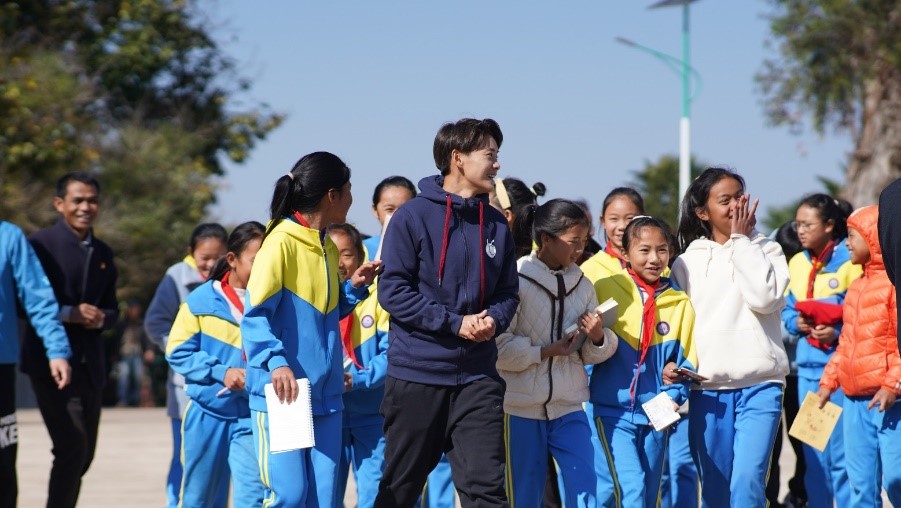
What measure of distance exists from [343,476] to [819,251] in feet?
12.3

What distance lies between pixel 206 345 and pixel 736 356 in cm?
285

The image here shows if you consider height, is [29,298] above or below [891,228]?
below

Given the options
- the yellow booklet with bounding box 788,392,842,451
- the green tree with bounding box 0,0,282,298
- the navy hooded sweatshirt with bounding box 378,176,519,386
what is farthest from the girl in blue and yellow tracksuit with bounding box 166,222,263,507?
the green tree with bounding box 0,0,282,298

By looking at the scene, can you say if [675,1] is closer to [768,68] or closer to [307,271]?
[768,68]

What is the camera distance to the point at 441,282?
581 centimetres

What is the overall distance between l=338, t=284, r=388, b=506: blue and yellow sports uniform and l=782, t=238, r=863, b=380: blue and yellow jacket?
2981mm

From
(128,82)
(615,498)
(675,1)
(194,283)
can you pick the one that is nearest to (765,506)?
(615,498)

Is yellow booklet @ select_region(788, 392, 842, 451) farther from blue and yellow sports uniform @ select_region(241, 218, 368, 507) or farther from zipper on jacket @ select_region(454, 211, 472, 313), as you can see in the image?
blue and yellow sports uniform @ select_region(241, 218, 368, 507)

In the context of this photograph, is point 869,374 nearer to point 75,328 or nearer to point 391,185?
point 391,185

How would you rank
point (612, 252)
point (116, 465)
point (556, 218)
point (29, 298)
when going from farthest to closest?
point (116, 465) < point (612, 252) < point (29, 298) < point (556, 218)

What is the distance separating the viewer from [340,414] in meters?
5.88

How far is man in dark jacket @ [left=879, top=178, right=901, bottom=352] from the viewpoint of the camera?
5.07 meters

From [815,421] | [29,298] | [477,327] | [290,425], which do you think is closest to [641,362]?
[815,421]

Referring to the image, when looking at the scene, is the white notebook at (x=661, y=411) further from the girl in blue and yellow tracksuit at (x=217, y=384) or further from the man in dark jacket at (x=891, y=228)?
the girl in blue and yellow tracksuit at (x=217, y=384)
